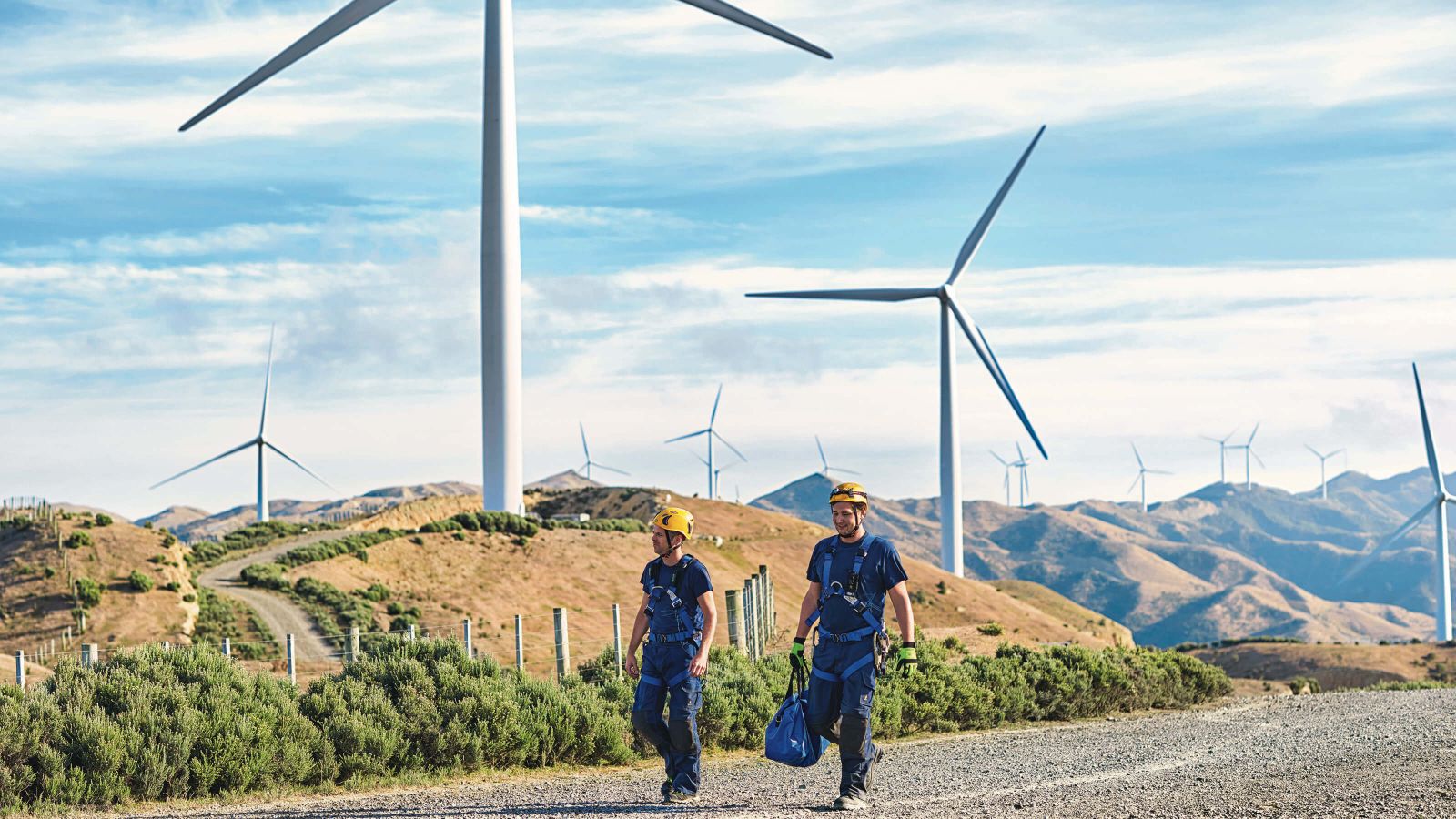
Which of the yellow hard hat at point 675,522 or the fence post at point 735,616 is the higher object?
the yellow hard hat at point 675,522

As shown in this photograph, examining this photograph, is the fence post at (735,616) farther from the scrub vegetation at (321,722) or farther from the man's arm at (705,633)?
the man's arm at (705,633)

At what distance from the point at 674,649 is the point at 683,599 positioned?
416 mm

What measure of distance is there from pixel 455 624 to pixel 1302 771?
38175mm

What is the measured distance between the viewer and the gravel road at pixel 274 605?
42750 mm

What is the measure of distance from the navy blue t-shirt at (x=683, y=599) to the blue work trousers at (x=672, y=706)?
151mm

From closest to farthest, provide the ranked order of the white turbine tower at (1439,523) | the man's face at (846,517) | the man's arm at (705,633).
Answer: the man's face at (846,517)
the man's arm at (705,633)
the white turbine tower at (1439,523)

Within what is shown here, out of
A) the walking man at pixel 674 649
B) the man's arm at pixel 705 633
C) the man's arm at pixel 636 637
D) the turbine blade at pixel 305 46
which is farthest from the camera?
the turbine blade at pixel 305 46

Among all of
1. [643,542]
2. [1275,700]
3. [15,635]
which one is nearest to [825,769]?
[1275,700]

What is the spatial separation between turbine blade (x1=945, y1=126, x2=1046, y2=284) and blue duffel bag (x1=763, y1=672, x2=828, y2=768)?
5672cm

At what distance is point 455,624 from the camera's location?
4941cm

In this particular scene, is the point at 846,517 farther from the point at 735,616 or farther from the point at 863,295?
the point at 863,295

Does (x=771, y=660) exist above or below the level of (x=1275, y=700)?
above

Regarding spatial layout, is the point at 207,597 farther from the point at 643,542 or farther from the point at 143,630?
the point at 643,542

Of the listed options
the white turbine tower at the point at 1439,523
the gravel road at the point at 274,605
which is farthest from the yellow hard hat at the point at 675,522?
the white turbine tower at the point at 1439,523
